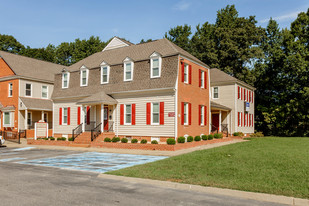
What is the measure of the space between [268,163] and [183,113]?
36.5ft

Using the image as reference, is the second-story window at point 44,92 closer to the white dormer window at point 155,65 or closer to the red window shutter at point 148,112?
the red window shutter at point 148,112

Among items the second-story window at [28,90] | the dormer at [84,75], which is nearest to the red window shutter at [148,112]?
the dormer at [84,75]

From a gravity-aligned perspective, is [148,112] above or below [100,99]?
below

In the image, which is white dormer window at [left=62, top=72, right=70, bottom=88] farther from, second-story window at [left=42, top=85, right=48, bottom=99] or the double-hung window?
the double-hung window

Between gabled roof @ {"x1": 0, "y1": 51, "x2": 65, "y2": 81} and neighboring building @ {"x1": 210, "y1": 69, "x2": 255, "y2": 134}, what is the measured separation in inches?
824

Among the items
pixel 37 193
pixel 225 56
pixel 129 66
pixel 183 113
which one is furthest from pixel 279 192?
pixel 225 56

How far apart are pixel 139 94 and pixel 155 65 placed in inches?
106

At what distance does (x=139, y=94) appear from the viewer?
23.2 meters

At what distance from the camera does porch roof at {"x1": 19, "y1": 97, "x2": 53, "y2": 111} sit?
31.9m

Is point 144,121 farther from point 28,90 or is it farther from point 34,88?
point 34,88

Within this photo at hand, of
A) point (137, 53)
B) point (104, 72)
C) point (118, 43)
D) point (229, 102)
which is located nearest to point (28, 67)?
point (118, 43)

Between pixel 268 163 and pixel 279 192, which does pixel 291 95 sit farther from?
pixel 279 192

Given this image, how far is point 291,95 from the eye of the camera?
4003 centimetres

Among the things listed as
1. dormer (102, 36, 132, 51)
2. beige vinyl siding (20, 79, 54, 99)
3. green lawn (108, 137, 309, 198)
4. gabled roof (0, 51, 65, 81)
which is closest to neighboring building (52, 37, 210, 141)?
dormer (102, 36, 132, 51)
